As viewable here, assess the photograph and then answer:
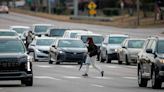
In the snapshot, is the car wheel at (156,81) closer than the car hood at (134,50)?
Yes

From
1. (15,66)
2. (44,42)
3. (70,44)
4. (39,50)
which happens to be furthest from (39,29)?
(15,66)

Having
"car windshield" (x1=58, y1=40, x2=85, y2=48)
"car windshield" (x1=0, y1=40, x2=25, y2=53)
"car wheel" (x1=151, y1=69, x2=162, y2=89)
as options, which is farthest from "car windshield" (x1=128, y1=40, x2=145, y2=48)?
"car wheel" (x1=151, y1=69, x2=162, y2=89)

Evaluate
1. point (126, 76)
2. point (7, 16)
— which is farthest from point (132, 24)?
point (126, 76)

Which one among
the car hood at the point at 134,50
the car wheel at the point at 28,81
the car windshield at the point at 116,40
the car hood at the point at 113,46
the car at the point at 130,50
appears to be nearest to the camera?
the car wheel at the point at 28,81

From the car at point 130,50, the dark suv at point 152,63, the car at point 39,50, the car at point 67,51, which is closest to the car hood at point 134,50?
the car at point 130,50

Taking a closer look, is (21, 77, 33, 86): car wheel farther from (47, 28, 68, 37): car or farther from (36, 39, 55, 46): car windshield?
(47, 28, 68, 37): car

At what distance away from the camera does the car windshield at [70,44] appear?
42.7 metres

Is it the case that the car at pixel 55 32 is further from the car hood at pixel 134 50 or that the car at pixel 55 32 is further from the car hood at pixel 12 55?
the car hood at pixel 12 55

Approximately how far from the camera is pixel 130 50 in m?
41.8

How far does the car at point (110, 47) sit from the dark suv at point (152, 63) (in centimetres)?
1949

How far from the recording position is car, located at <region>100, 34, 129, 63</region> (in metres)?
44.9

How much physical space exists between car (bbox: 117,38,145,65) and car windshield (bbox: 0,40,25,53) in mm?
17102

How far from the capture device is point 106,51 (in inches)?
1770

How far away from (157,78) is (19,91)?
4183 millimetres
